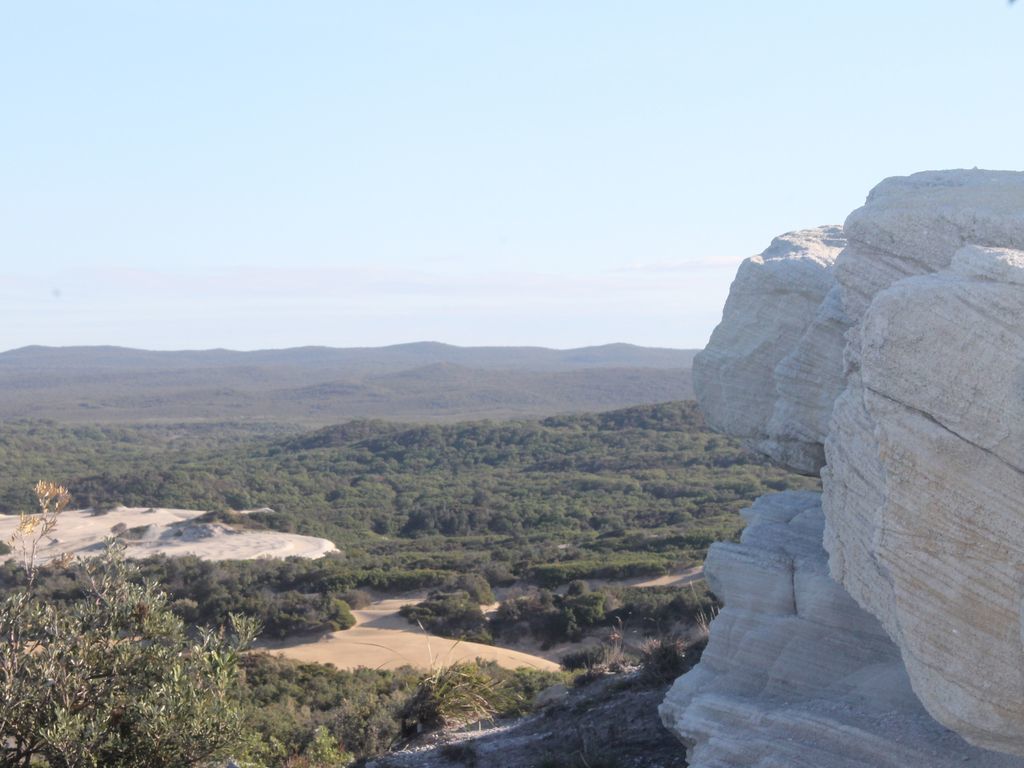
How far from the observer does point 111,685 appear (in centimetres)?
827

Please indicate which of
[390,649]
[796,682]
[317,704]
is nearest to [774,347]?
[796,682]

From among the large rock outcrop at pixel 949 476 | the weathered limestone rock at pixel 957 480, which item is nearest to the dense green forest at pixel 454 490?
the large rock outcrop at pixel 949 476

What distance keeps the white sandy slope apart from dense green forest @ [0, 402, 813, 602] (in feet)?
4.87

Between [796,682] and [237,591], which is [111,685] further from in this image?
[237,591]

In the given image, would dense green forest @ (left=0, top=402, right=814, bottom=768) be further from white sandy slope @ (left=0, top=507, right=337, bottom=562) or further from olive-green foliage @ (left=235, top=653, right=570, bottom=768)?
white sandy slope @ (left=0, top=507, right=337, bottom=562)

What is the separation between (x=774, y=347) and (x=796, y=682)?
3.04 metres

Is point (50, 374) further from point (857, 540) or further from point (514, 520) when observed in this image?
point (857, 540)

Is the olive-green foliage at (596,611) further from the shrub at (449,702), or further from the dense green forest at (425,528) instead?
the shrub at (449,702)

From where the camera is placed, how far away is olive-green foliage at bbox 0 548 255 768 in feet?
25.6

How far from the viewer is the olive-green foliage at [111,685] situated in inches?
307

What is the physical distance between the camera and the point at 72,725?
7.59m

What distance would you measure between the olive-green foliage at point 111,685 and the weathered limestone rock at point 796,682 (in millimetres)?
3794

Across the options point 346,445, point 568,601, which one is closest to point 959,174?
point 568,601

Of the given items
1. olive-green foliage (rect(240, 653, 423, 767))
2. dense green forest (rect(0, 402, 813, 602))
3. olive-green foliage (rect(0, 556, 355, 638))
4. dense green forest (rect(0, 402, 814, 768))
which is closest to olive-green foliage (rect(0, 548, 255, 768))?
dense green forest (rect(0, 402, 814, 768))
